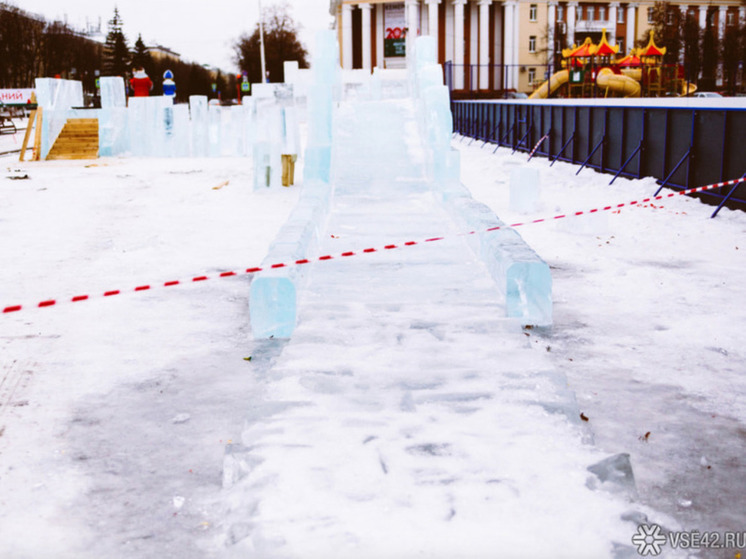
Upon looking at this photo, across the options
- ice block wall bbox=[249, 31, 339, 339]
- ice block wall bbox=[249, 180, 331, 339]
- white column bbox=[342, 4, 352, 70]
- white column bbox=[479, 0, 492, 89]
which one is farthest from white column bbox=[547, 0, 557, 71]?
ice block wall bbox=[249, 180, 331, 339]

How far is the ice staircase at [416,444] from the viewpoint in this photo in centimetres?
366

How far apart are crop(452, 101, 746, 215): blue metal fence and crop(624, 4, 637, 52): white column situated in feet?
231

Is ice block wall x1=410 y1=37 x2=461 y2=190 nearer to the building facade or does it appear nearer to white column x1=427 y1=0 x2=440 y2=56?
the building facade

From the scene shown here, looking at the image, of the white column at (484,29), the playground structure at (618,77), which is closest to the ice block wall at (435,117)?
the playground structure at (618,77)

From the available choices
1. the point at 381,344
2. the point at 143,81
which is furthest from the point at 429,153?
the point at 143,81

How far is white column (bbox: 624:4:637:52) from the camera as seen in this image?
87562mm

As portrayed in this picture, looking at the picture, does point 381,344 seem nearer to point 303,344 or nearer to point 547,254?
point 303,344

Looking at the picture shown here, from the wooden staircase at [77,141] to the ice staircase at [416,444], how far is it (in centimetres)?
2122

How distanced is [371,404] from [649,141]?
39.9 ft

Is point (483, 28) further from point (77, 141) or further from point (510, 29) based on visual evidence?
point (77, 141)

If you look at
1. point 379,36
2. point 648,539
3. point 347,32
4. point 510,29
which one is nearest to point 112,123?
point 648,539

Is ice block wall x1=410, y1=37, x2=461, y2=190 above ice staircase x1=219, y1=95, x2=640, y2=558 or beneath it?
above

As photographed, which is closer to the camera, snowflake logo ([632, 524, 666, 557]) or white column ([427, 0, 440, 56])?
snowflake logo ([632, 524, 666, 557])

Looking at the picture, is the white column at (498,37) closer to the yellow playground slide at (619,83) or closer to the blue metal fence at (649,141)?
the yellow playground slide at (619,83)
